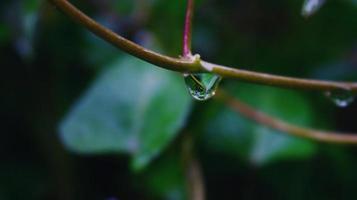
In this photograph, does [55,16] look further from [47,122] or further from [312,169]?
[312,169]

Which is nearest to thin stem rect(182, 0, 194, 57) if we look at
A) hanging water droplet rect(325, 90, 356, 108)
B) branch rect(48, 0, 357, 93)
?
branch rect(48, 0, 357, 93)

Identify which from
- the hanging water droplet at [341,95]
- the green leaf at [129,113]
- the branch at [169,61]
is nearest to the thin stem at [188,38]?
the branch at [169,61]

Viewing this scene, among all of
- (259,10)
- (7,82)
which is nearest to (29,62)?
(7,82)

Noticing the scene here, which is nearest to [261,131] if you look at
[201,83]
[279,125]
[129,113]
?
[279,125]

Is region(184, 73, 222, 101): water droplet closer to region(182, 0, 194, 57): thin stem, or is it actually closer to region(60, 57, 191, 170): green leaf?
region(182, 0, 194, 57): thin stem

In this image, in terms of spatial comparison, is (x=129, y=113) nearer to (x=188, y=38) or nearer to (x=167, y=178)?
(x=167, y=178)

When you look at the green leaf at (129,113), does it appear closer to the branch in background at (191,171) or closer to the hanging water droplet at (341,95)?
the branch in background at (191,171)
